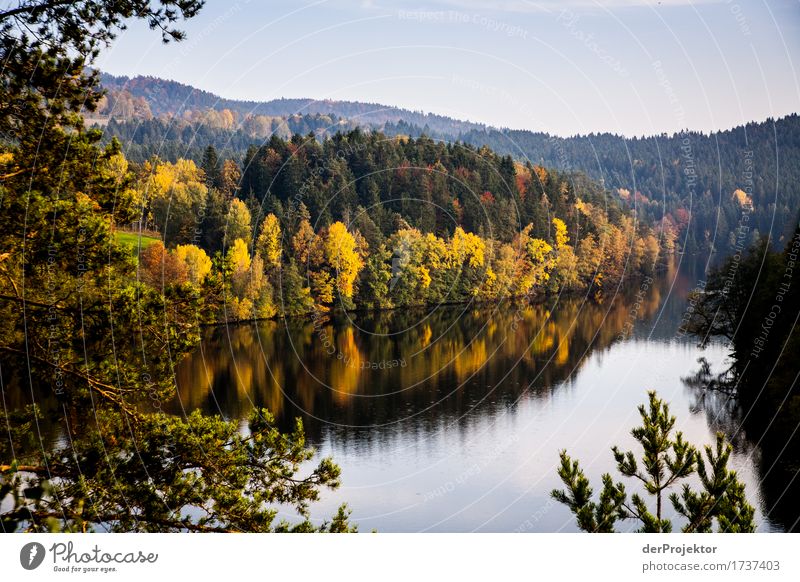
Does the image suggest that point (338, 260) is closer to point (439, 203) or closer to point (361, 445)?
point (439, 203)

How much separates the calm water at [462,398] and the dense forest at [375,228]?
2.90 meters

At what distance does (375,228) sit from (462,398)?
23.0m

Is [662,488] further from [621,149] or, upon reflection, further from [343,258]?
[621,149]

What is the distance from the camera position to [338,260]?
1759 inches

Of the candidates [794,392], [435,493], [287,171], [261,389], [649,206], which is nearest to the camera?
[435,493]

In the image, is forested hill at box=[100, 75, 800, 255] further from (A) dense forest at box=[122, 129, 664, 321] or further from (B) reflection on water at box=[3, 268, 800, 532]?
(B) reflection on water at box=[3, 268, 800, 532]

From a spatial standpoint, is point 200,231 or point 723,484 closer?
point 723,484

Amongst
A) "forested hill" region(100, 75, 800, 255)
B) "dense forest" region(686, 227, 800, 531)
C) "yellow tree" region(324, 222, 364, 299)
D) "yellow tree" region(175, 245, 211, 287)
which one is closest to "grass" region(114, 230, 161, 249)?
"yellow tree" region(175, 245, 211, 287)

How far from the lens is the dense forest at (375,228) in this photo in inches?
1649

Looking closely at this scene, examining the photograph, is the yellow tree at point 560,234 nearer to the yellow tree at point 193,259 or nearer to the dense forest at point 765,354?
the dense forest at point 765,354

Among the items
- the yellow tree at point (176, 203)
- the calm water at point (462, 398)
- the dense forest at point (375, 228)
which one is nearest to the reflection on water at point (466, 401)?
the calm water at point (462, 398)

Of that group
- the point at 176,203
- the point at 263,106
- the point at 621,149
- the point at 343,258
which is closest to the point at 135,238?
A: the point at 176,203

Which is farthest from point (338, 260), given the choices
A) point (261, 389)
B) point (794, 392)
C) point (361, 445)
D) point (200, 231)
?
point (794, 392)
